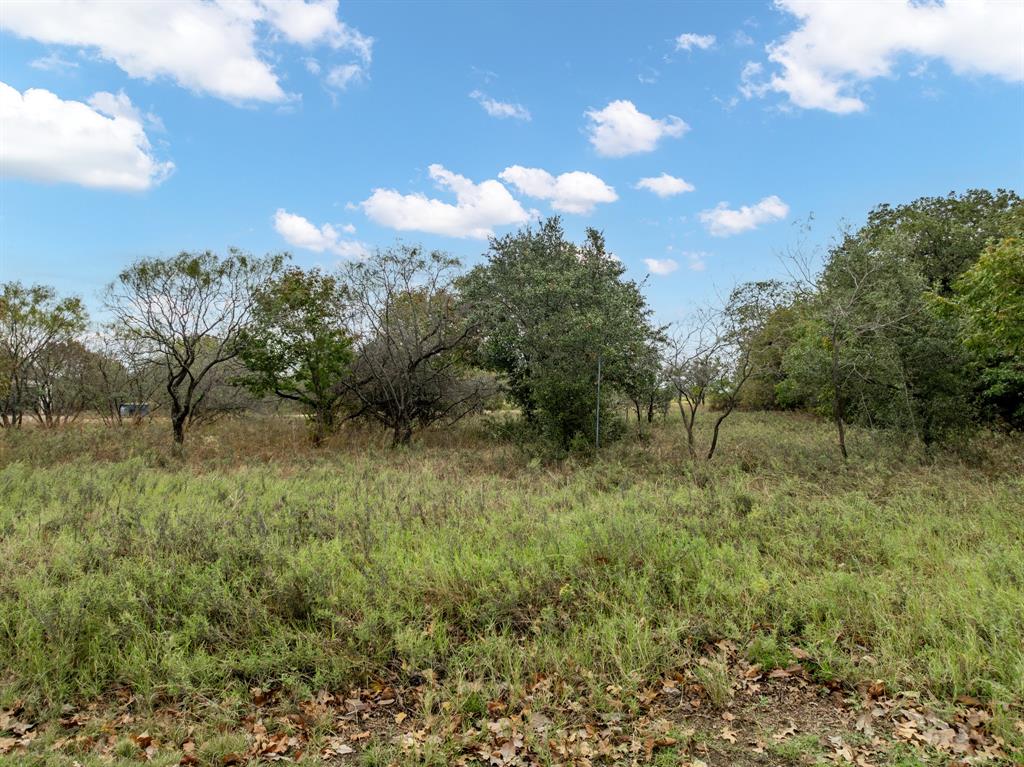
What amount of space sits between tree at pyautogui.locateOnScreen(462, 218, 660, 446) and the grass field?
5.23m

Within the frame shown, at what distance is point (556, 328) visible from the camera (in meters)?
13.9

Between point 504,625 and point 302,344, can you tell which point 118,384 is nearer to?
point 302,344

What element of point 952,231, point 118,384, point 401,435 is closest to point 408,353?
point 401,435

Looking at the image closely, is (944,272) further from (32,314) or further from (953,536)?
(32,314)

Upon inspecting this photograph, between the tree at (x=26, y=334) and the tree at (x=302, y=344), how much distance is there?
6.24 m

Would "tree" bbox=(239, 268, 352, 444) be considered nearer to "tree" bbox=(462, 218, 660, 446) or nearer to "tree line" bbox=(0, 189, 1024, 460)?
"tree line" bbox=(0, 189, 1024, 460)

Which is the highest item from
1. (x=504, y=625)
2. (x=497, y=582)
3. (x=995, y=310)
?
(x=995, y=310)

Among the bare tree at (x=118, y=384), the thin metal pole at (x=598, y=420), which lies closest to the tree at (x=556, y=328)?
the thin metal pole at (x=598, y=420)

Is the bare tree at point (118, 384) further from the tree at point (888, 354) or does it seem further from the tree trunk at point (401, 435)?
the tree at point (888, 354)

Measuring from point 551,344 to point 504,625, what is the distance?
954cm

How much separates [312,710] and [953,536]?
6.93m

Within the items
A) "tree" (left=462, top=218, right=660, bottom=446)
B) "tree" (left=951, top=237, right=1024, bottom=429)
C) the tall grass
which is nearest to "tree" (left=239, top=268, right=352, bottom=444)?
"tree" (left=462, top=218, right=660, bottom=446)

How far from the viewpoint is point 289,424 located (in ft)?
59.9

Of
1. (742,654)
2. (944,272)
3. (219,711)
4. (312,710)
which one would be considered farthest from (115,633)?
(944,272)
